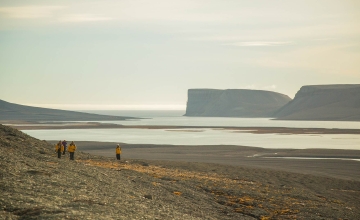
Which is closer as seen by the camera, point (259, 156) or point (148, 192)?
point (148, 192)

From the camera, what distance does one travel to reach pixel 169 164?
45.3m

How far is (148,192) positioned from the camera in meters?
26.8

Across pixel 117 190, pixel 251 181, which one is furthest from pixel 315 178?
pixel 117 190

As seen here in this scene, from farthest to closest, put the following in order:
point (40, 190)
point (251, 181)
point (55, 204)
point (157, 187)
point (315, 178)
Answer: point (315, 178)
point (251, 181)
point (157, 187)
point (40, 190)
point (55, 204)

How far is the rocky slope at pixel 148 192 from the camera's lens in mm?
20031

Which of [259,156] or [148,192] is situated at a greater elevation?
[259,156]

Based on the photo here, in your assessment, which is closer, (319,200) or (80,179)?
(80,179)

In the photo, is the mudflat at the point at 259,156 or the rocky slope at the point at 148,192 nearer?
the rocky slope at the point at 148,192

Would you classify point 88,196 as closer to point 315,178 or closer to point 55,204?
point 55,204

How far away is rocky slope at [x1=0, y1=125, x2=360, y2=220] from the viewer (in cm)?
Answer: 2003

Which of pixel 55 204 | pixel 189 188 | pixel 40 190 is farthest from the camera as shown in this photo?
pixel 189 188

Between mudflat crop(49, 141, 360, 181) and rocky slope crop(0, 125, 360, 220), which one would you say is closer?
rocky slope crop(0, 125, 360, 220)

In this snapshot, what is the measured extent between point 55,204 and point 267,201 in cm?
1275

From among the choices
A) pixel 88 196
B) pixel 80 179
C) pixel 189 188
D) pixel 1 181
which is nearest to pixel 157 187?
pixel 189 188
